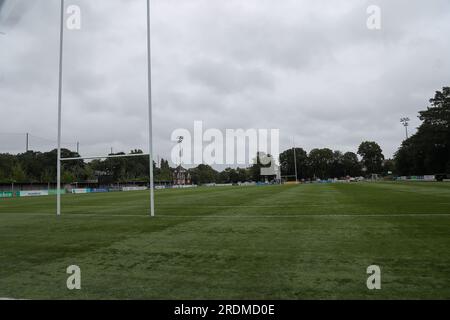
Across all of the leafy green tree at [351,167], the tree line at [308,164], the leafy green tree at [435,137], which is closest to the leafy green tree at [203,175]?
the tree line at [308,164]

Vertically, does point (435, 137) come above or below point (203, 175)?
above

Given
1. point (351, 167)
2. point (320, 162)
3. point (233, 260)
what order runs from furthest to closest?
point (320, 162) → point (351, 167) → point (233, 260)

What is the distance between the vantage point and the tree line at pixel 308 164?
84.1m

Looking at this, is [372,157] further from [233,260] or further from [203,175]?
[233,260]

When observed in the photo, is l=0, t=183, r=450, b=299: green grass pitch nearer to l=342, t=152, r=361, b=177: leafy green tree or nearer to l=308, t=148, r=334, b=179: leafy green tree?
l=342, t=152, r=361, b=177: leafy green tree

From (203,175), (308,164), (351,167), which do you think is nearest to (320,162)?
(308,164)

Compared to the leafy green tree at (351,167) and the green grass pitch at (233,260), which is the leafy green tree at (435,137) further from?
the green grass pitch at (233,260)

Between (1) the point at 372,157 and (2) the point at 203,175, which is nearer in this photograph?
(2) the point at 203,175

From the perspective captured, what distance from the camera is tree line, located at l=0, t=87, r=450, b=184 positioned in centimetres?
8406

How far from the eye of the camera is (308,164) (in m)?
154

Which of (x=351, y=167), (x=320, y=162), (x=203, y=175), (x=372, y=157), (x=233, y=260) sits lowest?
(x=233, y=260)

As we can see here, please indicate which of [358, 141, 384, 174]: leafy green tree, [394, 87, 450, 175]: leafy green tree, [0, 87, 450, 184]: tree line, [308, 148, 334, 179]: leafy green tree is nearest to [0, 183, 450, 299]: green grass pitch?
[0, 87, 450, 184]: tree line
